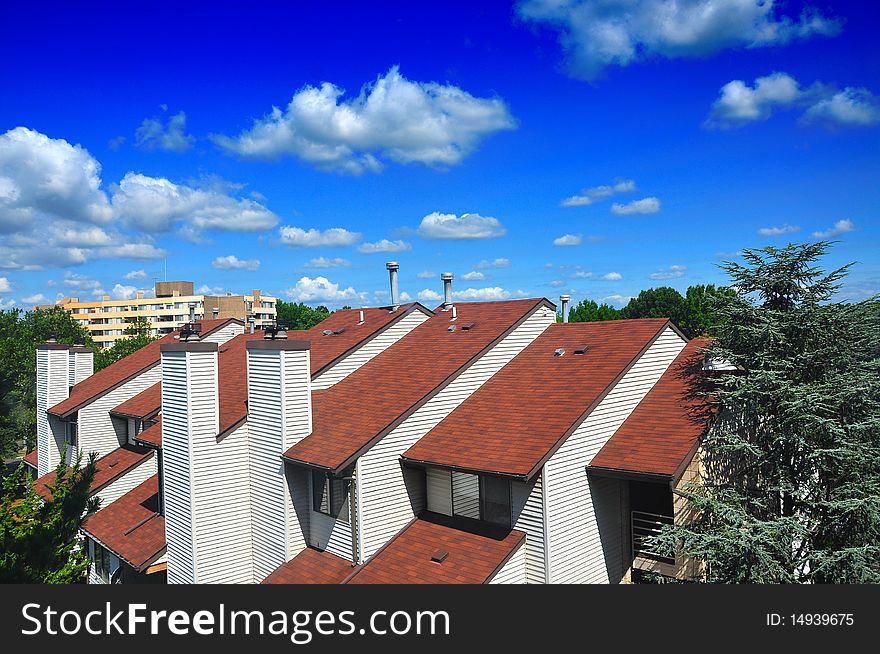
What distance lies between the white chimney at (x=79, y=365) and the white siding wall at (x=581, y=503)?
27.7 metres

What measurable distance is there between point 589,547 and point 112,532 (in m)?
15.9

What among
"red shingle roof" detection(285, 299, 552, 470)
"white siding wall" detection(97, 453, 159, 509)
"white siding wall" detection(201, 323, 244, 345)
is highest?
"white siding wall" detection(201, 323, 244, 345)

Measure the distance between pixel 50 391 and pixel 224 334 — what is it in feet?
30.1

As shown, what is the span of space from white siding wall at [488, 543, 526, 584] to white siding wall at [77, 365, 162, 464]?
20.9 meters

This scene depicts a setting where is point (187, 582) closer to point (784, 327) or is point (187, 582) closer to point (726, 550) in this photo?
point (726, 550)

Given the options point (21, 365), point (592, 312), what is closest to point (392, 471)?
point (21, 365)

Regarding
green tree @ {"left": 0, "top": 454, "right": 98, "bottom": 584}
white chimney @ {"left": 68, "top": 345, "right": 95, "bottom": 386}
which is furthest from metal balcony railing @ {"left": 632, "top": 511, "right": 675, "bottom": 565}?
white chimney @ {"left": 68, "top": 345, "right": 95, "bottom": 386}

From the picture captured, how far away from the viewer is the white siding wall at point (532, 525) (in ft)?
47.0

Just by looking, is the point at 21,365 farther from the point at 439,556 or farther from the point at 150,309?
the point at 150,309

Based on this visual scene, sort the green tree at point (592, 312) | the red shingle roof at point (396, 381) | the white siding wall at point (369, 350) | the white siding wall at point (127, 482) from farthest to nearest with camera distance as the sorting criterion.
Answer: the green tree at point (592, 312) < the white siding wall at point (127, 482) < the white siding wall at point (369, 350) < the red shingle roof at point (396, 381)

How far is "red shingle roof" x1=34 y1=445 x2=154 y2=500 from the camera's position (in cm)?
2397

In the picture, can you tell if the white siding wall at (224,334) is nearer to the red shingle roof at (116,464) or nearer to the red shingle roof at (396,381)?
the red shingle roof at (116,464)

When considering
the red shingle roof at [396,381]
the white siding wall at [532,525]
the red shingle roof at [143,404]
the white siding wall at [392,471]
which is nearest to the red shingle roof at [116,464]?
the red shingle roof at [143,404]

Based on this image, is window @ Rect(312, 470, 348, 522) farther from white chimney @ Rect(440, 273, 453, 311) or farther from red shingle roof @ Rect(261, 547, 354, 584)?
white chimney @ Rect(440, 273, 453, 311)
